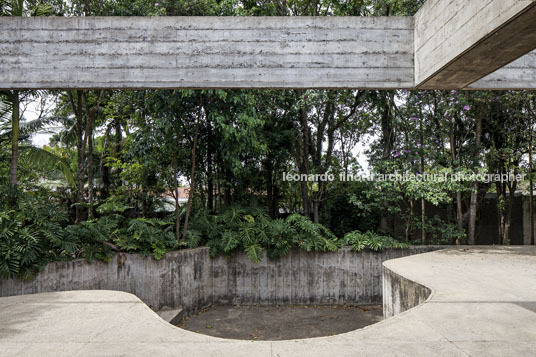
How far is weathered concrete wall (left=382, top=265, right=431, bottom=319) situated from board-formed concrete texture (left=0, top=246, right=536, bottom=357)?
123mm

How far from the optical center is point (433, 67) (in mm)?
3533

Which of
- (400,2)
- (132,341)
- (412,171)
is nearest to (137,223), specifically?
(132,341)

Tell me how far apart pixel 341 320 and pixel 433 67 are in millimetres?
4945

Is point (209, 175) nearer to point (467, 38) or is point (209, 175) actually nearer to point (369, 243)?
point (369, 243)

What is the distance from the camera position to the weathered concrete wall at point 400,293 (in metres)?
4.52

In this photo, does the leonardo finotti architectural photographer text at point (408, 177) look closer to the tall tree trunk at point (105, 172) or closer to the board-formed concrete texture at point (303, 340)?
the board-formed concrete texture at point (303, 340)

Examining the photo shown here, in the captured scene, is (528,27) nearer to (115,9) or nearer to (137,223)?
(137,223)

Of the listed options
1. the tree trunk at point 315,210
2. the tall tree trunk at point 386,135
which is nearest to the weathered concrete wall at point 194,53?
the tree trunk at point 315,210

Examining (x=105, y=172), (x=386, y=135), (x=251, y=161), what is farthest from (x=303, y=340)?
(x=105, y=172)

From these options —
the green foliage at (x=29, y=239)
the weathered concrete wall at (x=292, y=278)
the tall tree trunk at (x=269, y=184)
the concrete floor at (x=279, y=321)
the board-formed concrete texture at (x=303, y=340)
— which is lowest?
the concrete floor at (x=279, y=321)

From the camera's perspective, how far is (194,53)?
391cm

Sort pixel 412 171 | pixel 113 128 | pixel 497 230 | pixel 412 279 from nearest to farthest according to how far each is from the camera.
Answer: pixel 412 279 < pixel 412 171 < pixel 497 230 < pixel 113 128

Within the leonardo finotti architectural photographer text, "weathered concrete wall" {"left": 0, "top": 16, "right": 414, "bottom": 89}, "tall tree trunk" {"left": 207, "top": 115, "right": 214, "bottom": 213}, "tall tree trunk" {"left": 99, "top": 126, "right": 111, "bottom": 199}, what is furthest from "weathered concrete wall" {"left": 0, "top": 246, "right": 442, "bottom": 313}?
"tall tree trunk" {"left": 99, "top": 126, "right": 111, "bottom": 199}

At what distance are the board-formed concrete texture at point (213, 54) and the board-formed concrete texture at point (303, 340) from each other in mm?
2329
